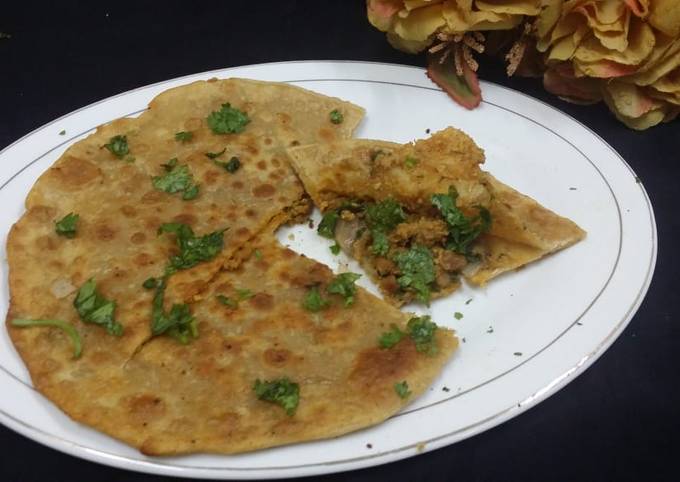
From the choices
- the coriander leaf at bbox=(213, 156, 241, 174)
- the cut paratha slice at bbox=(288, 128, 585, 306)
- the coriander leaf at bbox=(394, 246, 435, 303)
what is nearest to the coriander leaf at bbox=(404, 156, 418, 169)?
the cut paratha slice at bbox=(288, 128, 585, 306)

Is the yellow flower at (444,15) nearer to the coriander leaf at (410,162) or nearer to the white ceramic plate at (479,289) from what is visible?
the white ceramic plate at (479,289)

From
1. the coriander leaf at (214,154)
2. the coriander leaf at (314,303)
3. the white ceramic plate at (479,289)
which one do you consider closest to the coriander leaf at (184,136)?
the coriander leaf at (214,154)

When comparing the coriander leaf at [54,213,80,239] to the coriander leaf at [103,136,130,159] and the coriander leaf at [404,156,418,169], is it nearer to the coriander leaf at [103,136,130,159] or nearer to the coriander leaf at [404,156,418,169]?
the coriander leaf at [103,136,130,159]

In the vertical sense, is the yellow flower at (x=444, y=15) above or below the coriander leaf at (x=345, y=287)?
above

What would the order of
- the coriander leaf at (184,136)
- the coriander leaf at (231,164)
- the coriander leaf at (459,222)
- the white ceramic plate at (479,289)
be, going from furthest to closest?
the coriander leaf at (184,136)
the coriander leaf at (231,164)
the coriander leaf at (459,222)
the white ceramic plate at (479,289)

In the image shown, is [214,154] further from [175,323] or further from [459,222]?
[459,222]

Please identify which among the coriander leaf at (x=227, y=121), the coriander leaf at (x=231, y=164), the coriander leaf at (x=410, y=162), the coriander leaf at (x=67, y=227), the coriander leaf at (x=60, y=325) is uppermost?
the coriander leaf at (x=410, y=162)

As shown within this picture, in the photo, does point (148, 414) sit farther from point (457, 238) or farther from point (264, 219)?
point (457, 238)

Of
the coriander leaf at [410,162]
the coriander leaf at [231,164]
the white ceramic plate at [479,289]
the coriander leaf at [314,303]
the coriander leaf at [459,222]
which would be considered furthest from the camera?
the coriander leaf at [231,164]
